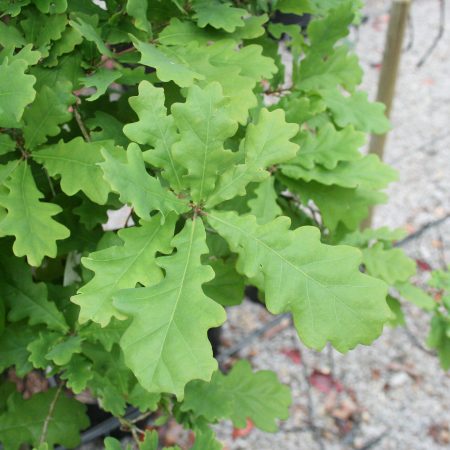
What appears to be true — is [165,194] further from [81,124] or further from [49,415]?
[49,415]

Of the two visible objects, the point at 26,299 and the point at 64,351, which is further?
the point at 26,299

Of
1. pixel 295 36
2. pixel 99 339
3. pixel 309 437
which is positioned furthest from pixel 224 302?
pixel 309 437

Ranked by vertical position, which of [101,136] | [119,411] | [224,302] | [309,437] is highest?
[101,136]

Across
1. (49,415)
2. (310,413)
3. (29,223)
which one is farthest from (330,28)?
(310,413)

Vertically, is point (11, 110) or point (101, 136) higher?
point (11, 110)

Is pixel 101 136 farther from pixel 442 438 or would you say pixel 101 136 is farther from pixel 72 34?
pixel 442 438

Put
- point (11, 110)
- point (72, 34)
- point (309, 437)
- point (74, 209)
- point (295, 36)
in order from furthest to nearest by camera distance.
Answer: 1. point (309, 437)
2. point (295, 36)
3. point (74, 209)
4. point (72, 34)
5. point (11, 110)

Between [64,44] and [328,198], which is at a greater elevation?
[64,44]
